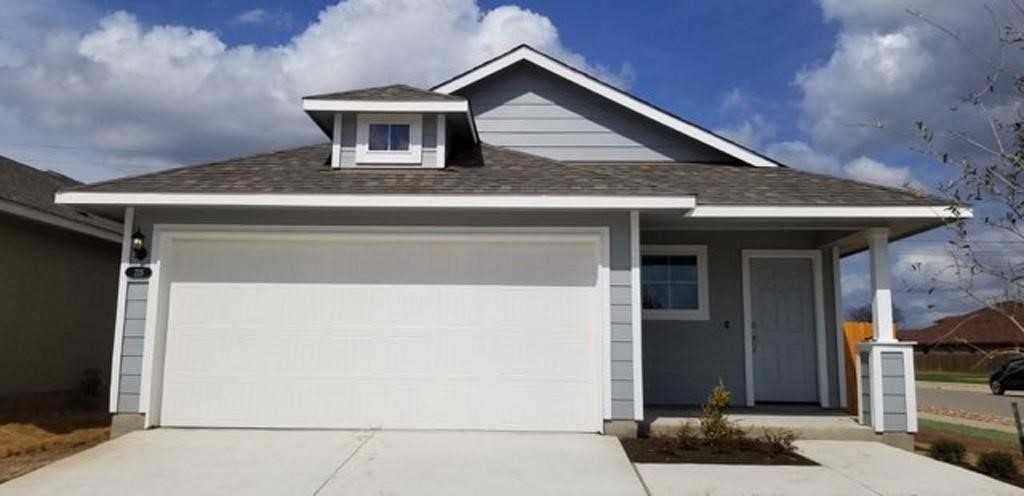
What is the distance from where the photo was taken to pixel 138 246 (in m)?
9.01

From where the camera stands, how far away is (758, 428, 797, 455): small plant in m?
8.04

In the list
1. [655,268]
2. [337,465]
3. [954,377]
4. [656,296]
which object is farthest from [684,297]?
[954,377]

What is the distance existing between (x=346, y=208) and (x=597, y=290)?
2.89m

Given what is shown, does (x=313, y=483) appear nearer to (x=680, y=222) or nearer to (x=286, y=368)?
(x=286, y=368)

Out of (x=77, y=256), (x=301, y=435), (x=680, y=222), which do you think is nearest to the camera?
(x=301, y=435)

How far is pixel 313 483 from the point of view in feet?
21.4

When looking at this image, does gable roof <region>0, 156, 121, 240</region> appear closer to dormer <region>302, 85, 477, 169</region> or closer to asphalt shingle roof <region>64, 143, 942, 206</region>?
asphalt shingle roof <region>64, 143, 942, 206</region>

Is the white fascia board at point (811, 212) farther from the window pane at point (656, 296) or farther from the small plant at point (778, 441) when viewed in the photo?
the small plant at point (778, 441)

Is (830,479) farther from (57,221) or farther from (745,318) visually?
(57,221)

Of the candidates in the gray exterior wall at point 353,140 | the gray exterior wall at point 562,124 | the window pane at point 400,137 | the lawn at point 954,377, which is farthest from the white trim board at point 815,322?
the lawn at point 954,377

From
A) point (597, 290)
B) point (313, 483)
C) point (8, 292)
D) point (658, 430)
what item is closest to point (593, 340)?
point (597, 290)

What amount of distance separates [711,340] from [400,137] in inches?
196

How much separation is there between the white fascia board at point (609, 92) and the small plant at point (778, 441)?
4.44 metres

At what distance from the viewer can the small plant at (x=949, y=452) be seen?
8453 mm
